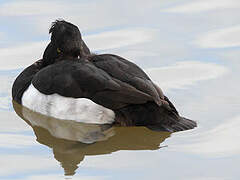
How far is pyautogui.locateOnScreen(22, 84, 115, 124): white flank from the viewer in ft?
29.0

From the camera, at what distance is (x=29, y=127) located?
9.10 meters

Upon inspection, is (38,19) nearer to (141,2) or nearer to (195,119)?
(141,2)

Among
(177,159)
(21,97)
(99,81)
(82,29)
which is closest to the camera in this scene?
(177,159)

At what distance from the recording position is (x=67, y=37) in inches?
372

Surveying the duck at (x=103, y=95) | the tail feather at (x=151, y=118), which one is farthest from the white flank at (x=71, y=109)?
the tail feather at (x=151, y=118)

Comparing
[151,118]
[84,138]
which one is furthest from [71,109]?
[151,118]

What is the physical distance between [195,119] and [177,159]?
1.02 m

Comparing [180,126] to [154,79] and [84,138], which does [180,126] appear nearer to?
[84,138]

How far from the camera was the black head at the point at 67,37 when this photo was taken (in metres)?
9.41

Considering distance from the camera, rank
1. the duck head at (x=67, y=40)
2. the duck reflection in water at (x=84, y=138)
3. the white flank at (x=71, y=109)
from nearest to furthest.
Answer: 1. the duck reflection in water at (x=84, y=138)
2. the white flank at (x=71, y=109)
3. the duck head at (x=67, y=40)

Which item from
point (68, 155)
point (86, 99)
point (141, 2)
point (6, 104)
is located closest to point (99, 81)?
point (86, 99)

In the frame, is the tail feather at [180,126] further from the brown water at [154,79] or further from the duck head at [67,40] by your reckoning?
the duck head at [67,40]

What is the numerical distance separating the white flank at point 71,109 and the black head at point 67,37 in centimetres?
56

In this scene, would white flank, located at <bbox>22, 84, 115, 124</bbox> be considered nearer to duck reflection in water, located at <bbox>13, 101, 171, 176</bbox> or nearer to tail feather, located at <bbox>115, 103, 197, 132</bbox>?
duck reflection in water, located at <bbox>13, 101, 171, 176</bbox>
